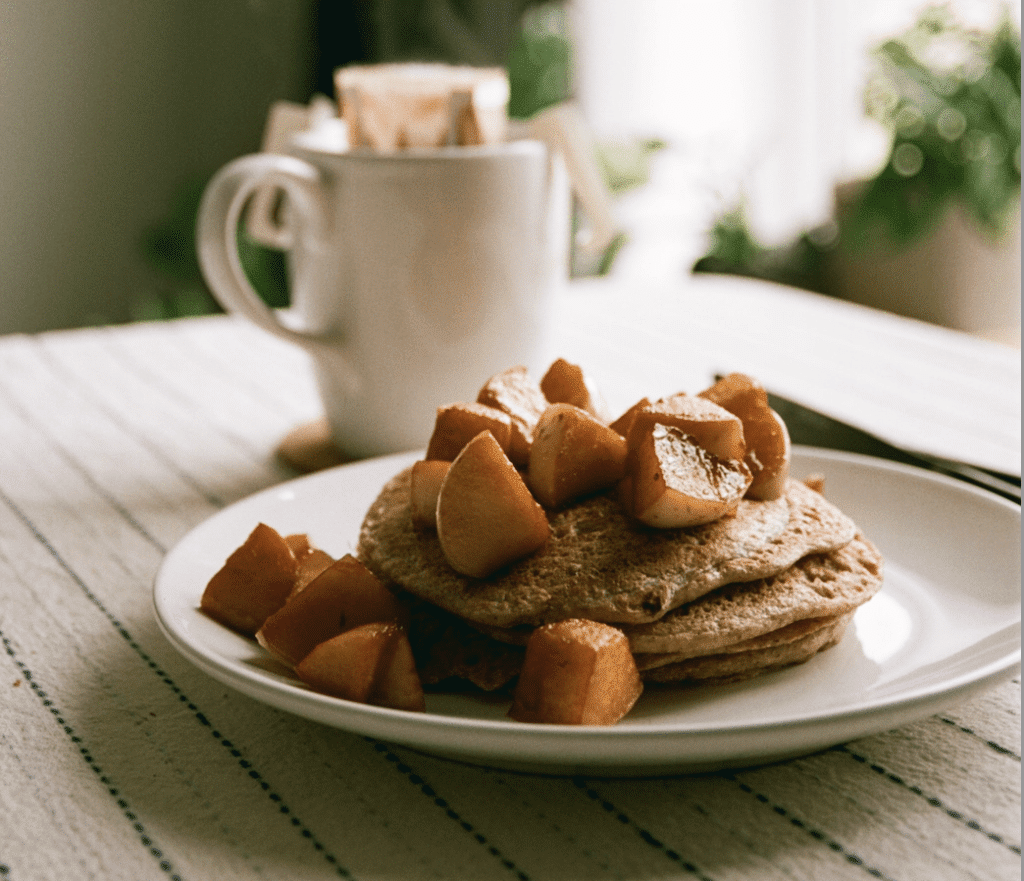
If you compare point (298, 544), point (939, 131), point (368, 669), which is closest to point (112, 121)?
point (939, 131)

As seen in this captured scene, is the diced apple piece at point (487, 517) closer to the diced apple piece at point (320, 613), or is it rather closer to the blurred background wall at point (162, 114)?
the diced apple piece at point (320, 613)

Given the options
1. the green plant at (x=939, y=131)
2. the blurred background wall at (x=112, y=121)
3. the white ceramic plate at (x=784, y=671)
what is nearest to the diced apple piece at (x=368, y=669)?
the white ceramic plate at (x=784, y=671)

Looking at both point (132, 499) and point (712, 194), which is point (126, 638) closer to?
point (132, 499)

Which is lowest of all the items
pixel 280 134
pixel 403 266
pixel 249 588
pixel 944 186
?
pixel 944 186

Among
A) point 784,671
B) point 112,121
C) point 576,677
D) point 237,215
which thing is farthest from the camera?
point 112,121

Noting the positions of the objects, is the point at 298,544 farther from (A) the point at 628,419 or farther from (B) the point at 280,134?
(B) the point at 280,134

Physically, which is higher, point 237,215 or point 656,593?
point 237,215

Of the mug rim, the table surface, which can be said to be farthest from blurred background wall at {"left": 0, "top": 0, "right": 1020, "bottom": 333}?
the table surface
